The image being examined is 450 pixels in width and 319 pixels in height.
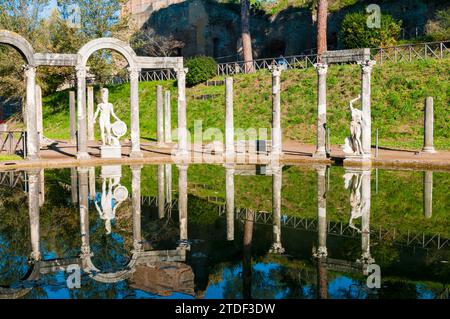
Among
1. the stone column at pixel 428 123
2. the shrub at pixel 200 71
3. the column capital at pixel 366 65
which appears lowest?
the stone column at pixel 428 123

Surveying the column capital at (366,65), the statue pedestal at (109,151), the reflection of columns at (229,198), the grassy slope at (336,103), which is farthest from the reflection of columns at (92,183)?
the grassy slope at (336,103)

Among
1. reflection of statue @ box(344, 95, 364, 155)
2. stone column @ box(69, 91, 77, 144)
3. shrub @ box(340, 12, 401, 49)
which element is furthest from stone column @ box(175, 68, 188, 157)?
shrub @ box(340, 12, 401, 49)

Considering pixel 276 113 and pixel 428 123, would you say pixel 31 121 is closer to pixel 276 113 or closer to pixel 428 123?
pixel 276 113

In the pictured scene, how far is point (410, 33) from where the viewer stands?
38.8 m

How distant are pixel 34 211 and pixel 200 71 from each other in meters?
27.3

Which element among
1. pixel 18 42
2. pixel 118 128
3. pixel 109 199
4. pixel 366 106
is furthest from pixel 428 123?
pixel 18 42

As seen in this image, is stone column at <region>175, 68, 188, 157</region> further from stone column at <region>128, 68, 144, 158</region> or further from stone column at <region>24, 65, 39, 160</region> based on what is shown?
stone column at <region>24, 65, 39, 160</region>

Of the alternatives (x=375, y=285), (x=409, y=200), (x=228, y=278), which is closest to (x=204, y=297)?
(x=228, y=278)

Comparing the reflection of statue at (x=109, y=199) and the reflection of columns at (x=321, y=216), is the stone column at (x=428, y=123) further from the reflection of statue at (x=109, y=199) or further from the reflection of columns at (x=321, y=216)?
the reflection of statue at (x=109, y=199)

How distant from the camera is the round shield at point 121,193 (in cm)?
1372

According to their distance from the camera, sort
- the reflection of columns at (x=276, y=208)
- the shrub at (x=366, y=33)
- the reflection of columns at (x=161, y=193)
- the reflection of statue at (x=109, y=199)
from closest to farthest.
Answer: the reflection of columns at (x=276, y=208) → the reflection of statue at (x=109, y=199) → the reflection of columns at (x=161, y=193) → the shrub at (x=366, y=33)

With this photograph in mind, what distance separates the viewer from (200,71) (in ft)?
125

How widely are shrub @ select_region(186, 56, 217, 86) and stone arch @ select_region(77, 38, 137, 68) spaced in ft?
52.2

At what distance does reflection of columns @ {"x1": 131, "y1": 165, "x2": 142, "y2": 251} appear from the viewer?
9.71 m
